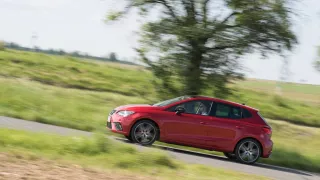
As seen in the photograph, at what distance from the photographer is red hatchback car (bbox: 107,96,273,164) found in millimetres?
16125

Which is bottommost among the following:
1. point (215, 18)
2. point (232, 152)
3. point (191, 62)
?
point (232, 152)

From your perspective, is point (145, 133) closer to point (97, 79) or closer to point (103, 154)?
point (103, 154)

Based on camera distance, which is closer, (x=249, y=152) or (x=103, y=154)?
(x=103, y=154)

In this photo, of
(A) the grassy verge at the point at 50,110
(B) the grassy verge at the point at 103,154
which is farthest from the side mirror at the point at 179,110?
(B) the grassy verge at the point at 103,154

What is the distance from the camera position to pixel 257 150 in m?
16.8

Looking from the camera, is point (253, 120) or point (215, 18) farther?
point (215, 18)

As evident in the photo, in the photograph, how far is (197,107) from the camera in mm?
16703

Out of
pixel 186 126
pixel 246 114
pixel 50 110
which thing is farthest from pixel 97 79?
pixel 186 126

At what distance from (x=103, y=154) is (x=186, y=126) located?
4.88m

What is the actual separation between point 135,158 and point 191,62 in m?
9.24

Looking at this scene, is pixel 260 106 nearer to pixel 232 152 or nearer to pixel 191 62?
pixel 191 62

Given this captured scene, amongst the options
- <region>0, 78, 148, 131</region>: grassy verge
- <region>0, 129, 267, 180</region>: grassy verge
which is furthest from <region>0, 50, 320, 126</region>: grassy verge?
<region>0, 129, 267, 180</region>: grassy verge

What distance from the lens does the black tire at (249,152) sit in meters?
16.8

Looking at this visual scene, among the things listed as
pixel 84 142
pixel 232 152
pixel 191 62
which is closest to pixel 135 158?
pixel 84 142
